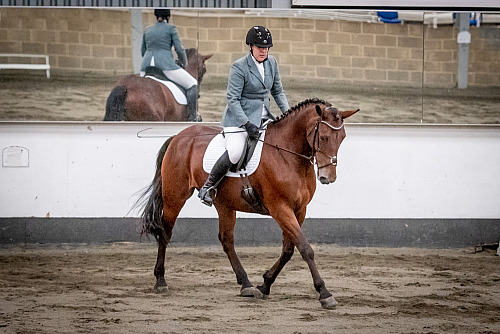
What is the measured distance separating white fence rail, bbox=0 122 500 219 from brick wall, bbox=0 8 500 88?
0.65 metres

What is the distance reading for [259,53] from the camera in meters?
7.31

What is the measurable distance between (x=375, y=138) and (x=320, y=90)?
0.89 metres

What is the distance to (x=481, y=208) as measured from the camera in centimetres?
1009

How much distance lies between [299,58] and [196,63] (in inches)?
46.9

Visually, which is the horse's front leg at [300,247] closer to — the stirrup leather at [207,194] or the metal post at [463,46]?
the stirrup leather at [207,194]

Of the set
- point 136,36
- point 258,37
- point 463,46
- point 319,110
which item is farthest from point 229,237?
point 463,46

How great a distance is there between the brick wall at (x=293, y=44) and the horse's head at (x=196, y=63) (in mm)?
70

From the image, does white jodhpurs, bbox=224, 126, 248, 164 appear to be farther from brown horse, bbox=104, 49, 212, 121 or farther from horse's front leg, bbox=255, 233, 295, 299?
brown horse, bbox=104, 49, 212, 121

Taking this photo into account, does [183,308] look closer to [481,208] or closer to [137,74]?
[137,74]

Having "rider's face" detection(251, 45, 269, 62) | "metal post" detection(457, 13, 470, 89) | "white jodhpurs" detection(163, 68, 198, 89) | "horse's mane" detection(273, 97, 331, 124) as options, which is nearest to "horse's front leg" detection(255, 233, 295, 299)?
"horse's mane" detection(273, 97, 331, 124)

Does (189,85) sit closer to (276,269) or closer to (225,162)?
(225,162)

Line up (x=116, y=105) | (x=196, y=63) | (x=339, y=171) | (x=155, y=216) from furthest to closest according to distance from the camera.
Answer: (x=339, y=171)
(x=116, y=105)
(x=196, y=63)
(x=155, y=216)

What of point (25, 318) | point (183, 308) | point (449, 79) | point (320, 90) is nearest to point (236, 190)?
point (183, 308)

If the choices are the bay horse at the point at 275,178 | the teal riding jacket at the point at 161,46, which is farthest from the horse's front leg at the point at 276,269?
the teal riding jacket at the point at 161,46
